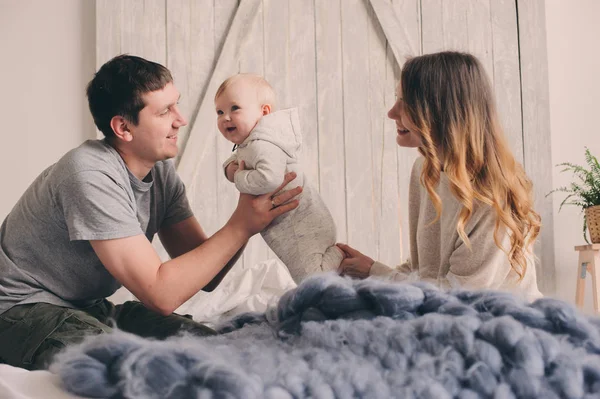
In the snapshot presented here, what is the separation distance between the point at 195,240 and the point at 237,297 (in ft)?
1.42

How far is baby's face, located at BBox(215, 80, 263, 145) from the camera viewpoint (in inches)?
78.7

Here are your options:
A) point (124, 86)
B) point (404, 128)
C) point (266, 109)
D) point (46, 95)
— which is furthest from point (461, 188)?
point (46, 95)

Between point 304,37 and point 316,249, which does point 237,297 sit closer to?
point 316,249

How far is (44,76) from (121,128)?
2012mm

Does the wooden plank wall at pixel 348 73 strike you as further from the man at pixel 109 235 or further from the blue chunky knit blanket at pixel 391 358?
the blue chunky knit blanket at pixel 391 358

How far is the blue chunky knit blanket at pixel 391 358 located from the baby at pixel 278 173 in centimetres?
117

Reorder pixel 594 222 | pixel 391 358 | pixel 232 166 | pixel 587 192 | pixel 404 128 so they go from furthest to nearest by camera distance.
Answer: pixel 587 192
pixel 594 222
pixel 232 166
pixel 404 128
pixel 391 358

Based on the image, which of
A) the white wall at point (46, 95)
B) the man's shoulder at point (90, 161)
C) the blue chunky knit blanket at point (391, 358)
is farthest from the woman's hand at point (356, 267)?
the white wall at point (46, 95)

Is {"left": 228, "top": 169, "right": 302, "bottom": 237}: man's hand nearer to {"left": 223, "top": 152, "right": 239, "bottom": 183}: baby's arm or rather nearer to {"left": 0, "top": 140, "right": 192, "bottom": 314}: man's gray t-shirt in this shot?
{"left": 223, "top": 152, "right": 239, "bottom": 183}: baby's arm

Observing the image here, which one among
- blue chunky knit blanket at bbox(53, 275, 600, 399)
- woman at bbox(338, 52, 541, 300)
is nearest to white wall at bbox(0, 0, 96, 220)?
woman at bbox(338, 52, 541, 300)

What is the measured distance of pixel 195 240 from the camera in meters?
2.09

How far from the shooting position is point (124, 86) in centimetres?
185

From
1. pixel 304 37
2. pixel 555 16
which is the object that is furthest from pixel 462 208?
pixel 555 16

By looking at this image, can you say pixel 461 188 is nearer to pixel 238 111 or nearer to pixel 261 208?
pixel 261 208
